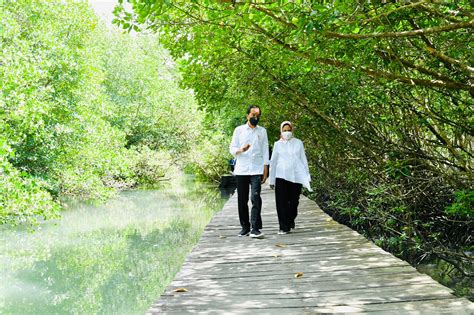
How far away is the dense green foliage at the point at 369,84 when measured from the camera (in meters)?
4.26

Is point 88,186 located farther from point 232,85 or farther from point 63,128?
point 232,85

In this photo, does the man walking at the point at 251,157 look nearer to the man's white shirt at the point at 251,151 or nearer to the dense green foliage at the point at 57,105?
the man's white shirt at the point at 251,151

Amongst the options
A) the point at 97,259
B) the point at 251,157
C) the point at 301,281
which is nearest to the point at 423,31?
the point at 301,281

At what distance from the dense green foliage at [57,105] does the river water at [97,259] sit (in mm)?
1325

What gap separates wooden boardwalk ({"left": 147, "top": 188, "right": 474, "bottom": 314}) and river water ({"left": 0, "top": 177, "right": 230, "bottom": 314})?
484cm

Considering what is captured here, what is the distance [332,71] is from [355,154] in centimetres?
266

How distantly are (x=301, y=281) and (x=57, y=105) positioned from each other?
13.3 meters

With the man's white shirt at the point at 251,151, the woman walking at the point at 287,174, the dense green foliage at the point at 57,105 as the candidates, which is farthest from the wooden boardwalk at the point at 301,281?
the dense green foliage at the point at 57,105

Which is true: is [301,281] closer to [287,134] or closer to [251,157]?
[251,157]

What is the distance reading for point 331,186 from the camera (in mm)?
13383

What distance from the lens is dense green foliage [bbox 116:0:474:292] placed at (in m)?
4.26

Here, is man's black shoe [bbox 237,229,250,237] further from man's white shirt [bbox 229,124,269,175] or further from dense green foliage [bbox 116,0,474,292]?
dense green foliage [bbox 116,0,474,292]

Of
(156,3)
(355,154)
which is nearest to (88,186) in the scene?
(355,154)

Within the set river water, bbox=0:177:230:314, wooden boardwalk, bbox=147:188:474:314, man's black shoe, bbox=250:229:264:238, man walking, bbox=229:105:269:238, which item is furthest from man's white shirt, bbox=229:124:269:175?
river water, bbox=0:177:230:314
